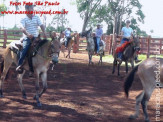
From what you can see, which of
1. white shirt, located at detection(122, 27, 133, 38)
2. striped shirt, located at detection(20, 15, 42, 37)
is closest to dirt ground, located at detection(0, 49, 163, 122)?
striped shirt, located at detection(20, 15, 42, 37)

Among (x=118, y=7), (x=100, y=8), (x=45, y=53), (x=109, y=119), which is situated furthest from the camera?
(x=100, y=8)

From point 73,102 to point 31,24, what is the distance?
2.64m

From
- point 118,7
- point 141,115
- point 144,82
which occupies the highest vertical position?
point 118,7

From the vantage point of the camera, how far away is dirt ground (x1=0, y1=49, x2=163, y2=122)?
5746mm

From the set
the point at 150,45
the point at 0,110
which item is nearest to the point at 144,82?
the point at 0,110

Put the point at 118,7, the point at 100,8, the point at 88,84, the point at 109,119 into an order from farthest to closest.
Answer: the point at 100,8, the point at 118,7, the point at 88,84, the point at 109,119

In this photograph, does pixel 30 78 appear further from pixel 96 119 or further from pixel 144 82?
pixel 144 82

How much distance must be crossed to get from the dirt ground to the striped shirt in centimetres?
181

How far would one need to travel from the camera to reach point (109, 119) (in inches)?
225

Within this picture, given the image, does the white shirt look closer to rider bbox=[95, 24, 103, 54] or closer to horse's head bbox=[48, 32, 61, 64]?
rider bbox=[95, 24, 103, 54]

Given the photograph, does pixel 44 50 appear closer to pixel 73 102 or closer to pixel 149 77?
pixel 73 102

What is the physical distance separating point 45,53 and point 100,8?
3115 centimetres

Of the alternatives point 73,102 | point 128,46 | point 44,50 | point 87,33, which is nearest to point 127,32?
point 128,46

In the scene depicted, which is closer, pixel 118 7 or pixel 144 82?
pixel 144 82
